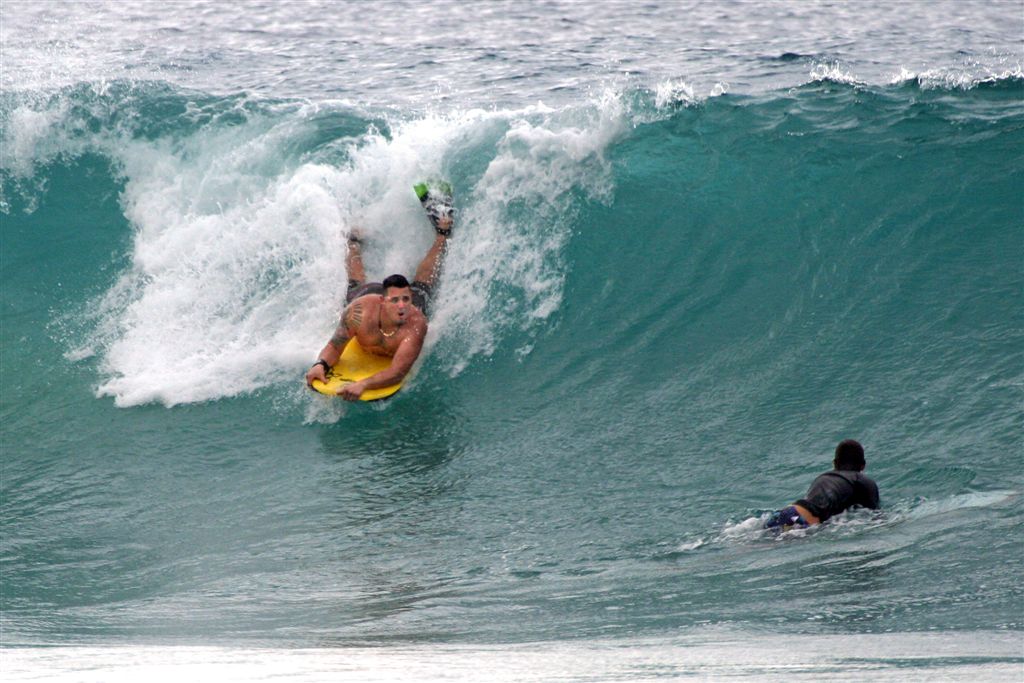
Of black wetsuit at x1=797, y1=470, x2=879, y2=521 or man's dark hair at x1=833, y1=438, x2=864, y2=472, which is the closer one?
black wetsuit at x1=797, y1=470, x2=879, y2=521

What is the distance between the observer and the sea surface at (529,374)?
5422 millimetres

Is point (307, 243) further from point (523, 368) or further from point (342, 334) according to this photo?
point (523, 368)

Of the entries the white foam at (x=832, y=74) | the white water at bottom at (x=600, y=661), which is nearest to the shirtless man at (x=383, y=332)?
the white water at bottom at (x=600, y=661)

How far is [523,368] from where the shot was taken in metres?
9.13

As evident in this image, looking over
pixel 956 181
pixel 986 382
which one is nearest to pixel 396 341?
pixel 986 382

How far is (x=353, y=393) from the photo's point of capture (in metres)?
8.30

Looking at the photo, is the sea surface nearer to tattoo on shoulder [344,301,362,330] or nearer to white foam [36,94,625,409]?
white foam [36,94,625,409]

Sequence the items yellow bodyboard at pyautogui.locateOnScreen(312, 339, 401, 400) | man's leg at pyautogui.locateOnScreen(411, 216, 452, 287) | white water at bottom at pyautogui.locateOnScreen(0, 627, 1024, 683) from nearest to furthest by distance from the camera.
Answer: white water at bottom at pyautogui.locateOnScreen(0, 627, 1024, 683)
yellow bodyboard at pyautogui.locateOnScreen(312, 339, 401, 400)
man's leg at pyautogui.locateOnScreen(411, 216, 452, 287)

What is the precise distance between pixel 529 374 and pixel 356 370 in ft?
4.47

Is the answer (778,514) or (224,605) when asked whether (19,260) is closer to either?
(224,605)

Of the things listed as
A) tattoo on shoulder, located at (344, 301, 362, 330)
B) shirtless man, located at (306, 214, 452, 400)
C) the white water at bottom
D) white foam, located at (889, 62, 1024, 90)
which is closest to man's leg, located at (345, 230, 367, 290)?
shirtless man, located at (306, 214, 452, 400)

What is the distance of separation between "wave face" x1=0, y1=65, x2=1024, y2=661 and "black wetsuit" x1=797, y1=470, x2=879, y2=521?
0.12 meters

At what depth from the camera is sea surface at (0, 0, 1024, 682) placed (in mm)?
5422

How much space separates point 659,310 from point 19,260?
6.38 metres
